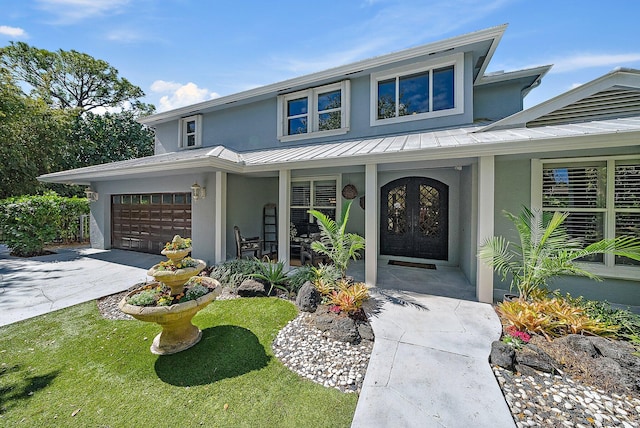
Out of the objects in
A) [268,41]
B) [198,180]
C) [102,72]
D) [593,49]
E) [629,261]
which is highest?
[102,72]

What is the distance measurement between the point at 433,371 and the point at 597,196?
4.67 m

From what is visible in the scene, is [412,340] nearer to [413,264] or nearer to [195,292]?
[195,292]

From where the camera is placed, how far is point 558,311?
145 inches

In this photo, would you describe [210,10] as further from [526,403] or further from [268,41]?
[526,403]

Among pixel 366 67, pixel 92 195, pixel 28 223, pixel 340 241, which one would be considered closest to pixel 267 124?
pixel 366 67

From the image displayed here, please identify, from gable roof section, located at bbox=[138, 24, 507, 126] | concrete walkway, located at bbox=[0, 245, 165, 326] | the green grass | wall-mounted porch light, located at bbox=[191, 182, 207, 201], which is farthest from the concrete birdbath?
gable roof section, located at bbox=[138, 24, 507, 126]

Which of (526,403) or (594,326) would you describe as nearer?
(526,403)

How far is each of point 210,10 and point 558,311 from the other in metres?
9.87

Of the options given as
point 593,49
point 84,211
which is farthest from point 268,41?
point 84,211

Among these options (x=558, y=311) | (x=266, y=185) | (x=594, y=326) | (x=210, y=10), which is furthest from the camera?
(x=266, y=185)

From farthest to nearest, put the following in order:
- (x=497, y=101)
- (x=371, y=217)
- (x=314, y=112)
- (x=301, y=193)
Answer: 1. (x=301, y=193)
2. (x=314, y=112)
3. (x=497, y=101)
4. (x=371, y=217)

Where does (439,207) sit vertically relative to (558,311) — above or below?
above

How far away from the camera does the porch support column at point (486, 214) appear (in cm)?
467

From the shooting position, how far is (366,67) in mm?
7242
